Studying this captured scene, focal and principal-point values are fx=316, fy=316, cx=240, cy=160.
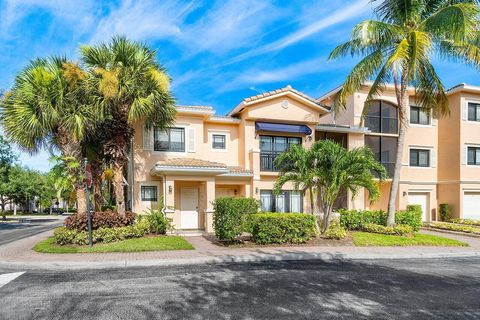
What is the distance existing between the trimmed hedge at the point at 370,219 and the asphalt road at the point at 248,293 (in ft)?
23.2

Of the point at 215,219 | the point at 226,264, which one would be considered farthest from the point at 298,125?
the point at 226,264

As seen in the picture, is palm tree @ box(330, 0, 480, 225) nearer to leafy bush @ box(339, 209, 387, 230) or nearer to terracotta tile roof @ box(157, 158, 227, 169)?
leafy bush @ box(339, 209, 387, 230)

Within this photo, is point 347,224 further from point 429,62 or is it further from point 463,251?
point 429,62

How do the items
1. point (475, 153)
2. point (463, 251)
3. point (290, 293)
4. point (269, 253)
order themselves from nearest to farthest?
point (290, 293) → point (269, 253) → point (463, 251) → point (475, 153)

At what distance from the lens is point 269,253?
11078mm

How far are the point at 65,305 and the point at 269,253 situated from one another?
6.64 m

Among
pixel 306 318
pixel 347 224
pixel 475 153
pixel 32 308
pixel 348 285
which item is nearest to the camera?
pixel 306 318

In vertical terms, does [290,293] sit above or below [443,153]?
below

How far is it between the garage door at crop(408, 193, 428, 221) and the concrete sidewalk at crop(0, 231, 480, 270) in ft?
32.3

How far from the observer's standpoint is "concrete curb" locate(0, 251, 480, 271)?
9359 mm

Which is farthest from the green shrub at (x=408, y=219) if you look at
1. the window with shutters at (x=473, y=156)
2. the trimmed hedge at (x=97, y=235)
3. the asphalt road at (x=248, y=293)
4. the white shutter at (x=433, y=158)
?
the trimmed hedge at (x=97, y=235)

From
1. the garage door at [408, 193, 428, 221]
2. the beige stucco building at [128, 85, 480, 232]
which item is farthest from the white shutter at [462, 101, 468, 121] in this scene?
the garage door at [408, 193, 428, 221]

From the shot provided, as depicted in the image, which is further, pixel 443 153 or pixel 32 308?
pixel 443 153

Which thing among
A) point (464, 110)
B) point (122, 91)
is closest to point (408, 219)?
point (464, 110)
